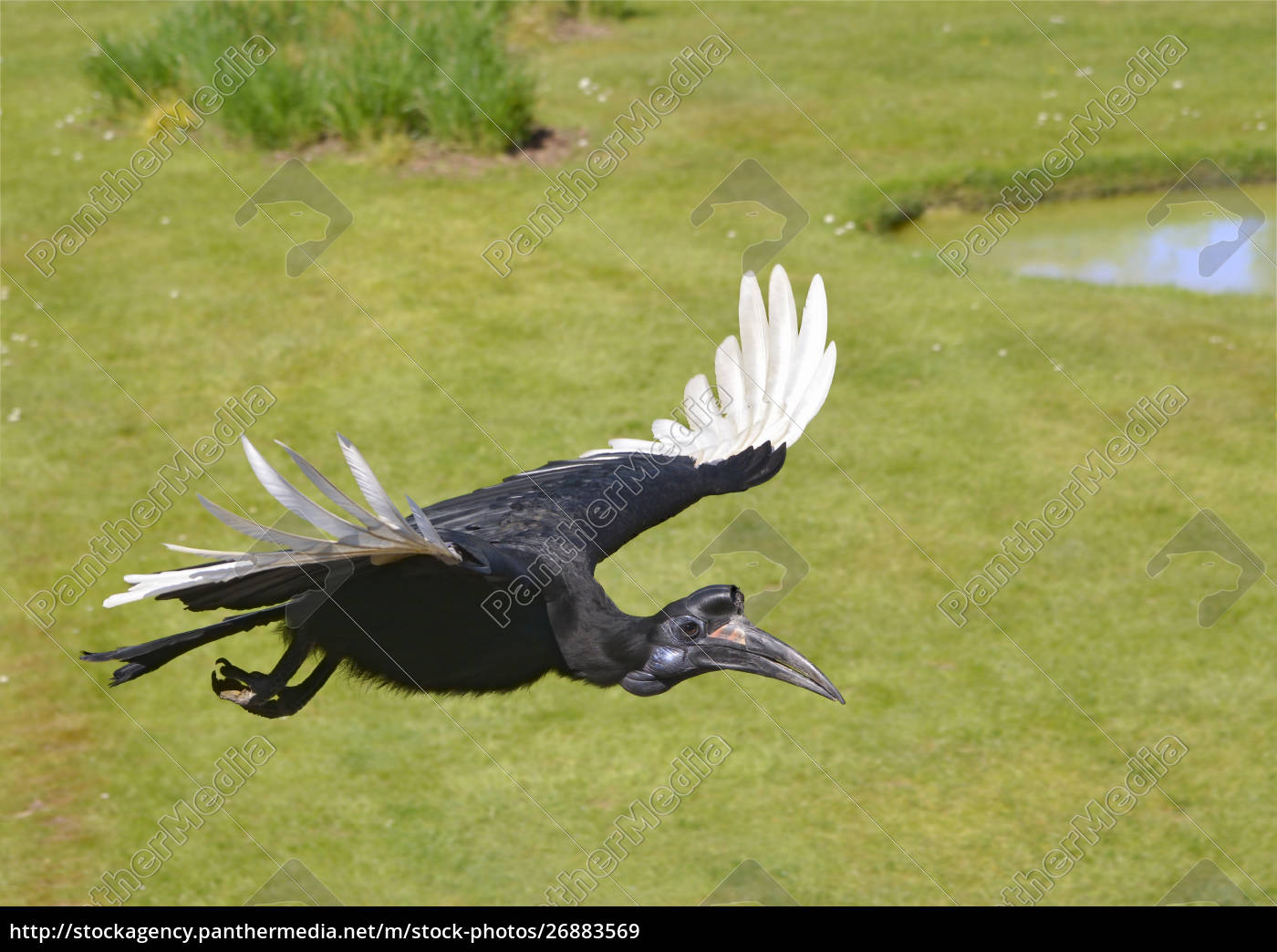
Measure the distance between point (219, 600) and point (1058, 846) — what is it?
579cm

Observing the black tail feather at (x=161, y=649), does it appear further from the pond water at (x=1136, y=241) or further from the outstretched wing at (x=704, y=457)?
the pond water at (x=1136, y=241)

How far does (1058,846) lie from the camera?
8789mm

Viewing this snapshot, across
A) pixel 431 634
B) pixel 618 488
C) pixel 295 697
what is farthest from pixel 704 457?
pixel 295 697

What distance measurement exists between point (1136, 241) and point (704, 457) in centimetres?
1000

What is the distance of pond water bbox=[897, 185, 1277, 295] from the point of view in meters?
14.9

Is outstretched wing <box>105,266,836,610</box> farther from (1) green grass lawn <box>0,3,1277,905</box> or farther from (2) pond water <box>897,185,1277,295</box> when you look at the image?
(2) pond water <box>897,185,1277,295</box>

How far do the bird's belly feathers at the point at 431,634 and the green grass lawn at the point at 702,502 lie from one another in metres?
3.28

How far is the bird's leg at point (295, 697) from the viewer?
5.55 metres

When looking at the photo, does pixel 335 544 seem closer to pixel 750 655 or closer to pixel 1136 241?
pixel 750 655

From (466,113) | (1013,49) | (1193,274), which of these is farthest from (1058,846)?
(1013,49)

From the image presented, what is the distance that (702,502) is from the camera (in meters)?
11.9

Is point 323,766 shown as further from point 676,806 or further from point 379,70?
A: point 379,70

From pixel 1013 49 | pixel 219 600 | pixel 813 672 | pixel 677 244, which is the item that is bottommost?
pixel 1013 49

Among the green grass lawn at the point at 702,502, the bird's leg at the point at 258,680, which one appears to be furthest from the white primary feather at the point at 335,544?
the green grass lawn at the point at 702,502
